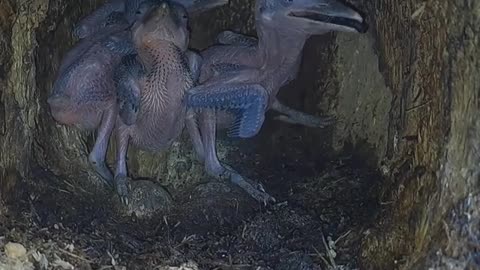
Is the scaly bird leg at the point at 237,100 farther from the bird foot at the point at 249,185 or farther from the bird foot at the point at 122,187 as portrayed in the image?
the bird foot at the point at 122,187

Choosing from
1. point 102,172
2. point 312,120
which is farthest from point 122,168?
point 312,120

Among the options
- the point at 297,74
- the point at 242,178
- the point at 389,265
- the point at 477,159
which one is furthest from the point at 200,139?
the point at 477,159

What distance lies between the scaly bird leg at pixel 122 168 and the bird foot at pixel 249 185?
418mm

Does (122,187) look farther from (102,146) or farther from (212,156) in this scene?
(212,156)

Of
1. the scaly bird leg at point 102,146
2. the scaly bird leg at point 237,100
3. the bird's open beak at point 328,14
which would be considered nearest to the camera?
the bird's open beak at point 328,14

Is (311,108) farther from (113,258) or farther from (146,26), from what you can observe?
(113,258)

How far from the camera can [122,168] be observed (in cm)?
387

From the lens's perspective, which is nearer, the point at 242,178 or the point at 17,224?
the point at 17,224

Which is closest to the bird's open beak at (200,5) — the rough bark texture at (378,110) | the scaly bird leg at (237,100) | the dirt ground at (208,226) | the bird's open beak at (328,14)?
the rough bark texture at (378,110)

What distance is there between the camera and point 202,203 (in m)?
3.75

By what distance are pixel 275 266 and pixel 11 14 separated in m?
1.29

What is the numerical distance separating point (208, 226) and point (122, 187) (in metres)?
0.42

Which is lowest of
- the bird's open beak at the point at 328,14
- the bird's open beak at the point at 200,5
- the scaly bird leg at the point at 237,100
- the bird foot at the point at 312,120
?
the bird foot at the point at 312,120

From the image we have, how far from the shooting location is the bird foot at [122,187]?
12.2 feet
